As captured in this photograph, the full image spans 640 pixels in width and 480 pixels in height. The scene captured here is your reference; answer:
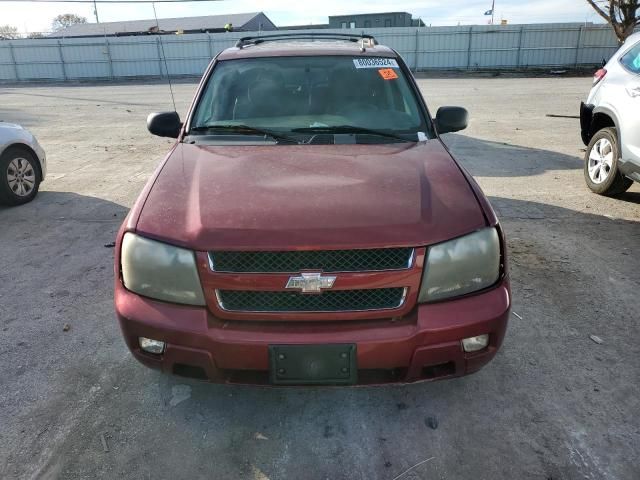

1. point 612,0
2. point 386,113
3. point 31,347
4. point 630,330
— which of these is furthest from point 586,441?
point 612,0

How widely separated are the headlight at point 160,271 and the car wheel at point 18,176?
4.59m

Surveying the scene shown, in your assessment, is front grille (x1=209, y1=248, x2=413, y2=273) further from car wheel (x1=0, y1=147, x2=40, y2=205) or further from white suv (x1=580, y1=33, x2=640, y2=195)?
car wheel (x1=0, y1=147, x2=40, y2=205)

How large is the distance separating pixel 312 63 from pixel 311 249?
79.3 inches

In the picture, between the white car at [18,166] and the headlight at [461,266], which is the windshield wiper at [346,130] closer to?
the headlight at [461,266]

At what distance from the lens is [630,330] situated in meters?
3.25

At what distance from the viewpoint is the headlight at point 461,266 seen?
7.03 ft

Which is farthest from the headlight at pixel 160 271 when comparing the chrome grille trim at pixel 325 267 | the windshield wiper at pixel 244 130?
the windshield wiper at pixel 244 130

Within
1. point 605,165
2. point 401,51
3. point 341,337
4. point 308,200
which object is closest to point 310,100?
point 308,200

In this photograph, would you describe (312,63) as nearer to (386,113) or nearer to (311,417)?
(386,113)

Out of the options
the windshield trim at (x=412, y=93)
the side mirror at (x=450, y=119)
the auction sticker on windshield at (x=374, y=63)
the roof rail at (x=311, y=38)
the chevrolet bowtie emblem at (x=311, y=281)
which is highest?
the roof rail at (x=311, y=38)

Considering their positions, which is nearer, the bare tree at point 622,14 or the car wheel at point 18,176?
the car wheel at point 18,176

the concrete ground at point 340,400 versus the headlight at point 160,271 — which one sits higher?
the headlight at point 160,271

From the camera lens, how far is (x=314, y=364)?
210cm

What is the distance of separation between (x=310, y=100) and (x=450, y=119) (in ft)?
3.32
